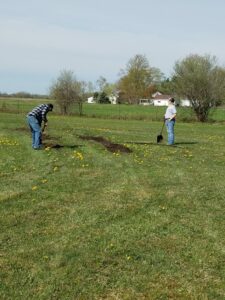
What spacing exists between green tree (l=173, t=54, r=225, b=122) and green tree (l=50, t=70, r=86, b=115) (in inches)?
406

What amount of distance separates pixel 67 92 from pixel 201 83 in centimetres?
1388

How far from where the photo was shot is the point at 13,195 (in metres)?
9.05

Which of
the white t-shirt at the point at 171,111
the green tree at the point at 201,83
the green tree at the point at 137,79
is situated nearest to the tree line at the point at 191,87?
the green tree at the point at 201,83

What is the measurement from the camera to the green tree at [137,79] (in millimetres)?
99025

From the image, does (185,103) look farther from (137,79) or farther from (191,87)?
(137,79)

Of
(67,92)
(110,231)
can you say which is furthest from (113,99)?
(110,231)

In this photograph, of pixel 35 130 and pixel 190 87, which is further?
pixel 190 87

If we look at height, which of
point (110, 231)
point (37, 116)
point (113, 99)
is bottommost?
point (110, 231)

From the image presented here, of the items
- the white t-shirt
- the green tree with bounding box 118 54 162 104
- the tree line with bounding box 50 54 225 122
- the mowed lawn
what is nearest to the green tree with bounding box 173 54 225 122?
the tree line with bounding box 50 54 225 122

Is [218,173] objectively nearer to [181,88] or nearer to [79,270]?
[79,270]

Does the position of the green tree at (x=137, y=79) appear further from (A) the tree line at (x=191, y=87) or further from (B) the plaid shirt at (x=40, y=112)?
(B) the plaid shirt at (x=40, y=112)

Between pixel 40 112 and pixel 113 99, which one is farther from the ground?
pixel 113 99

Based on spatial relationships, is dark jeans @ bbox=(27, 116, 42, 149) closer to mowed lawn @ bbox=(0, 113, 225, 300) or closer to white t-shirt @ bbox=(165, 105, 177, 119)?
mowed lawn @ bbox=(0, 113, 225, 300)

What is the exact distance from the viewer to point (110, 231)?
7008 mm
